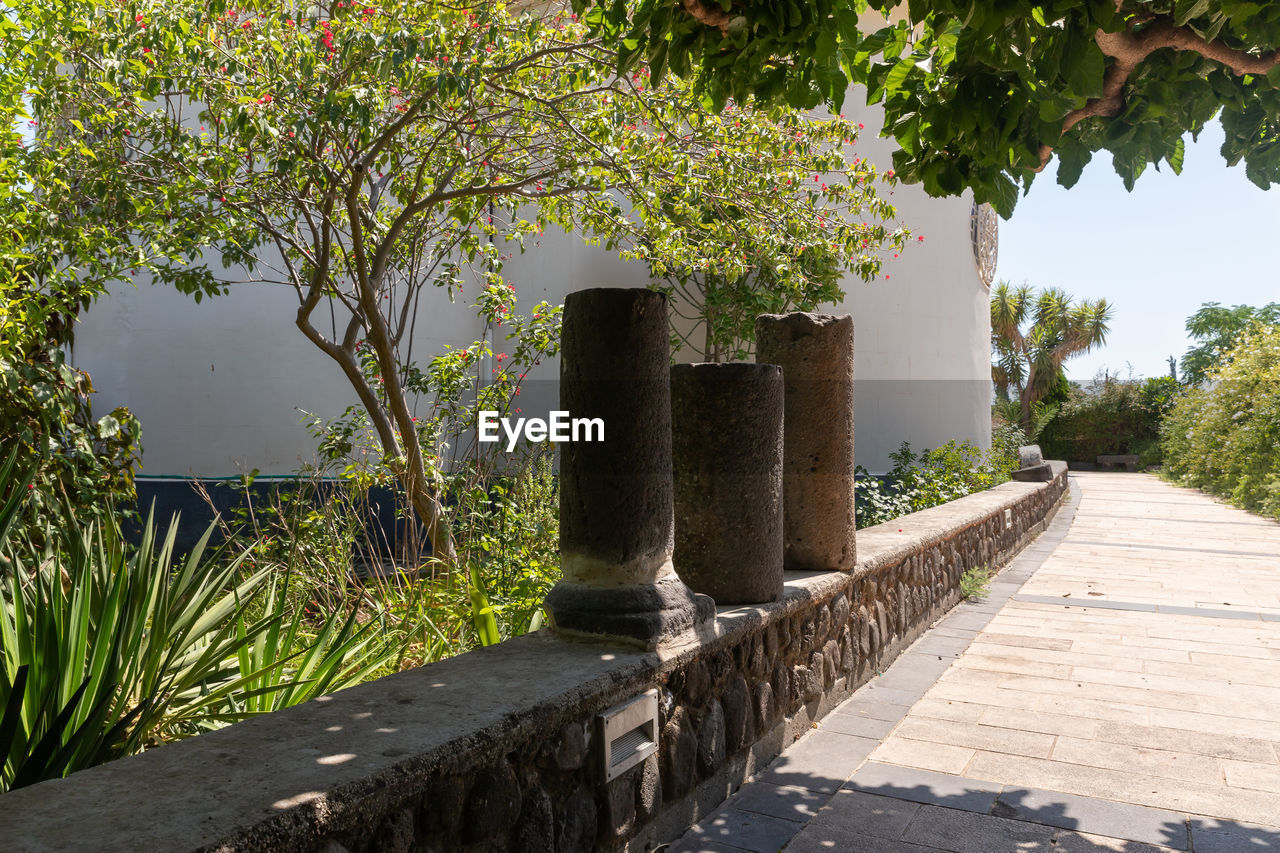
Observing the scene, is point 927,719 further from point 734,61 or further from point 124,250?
point 124,250

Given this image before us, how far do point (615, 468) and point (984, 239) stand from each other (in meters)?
13.4

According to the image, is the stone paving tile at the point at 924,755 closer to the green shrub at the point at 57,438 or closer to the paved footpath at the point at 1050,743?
the paved footpath at the point at 1050,743

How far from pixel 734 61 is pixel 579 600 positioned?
178cm

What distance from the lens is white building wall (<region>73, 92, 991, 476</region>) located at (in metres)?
9.68

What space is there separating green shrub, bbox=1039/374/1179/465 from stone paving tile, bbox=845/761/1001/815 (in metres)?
27.8

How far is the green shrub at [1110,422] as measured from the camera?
28016mm

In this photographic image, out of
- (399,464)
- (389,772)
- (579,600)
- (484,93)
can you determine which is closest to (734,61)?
(579,600)

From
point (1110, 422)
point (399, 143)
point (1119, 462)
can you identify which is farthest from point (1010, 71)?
point (1110, 422)

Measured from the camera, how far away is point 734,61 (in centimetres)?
281

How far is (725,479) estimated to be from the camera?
11.6 feet

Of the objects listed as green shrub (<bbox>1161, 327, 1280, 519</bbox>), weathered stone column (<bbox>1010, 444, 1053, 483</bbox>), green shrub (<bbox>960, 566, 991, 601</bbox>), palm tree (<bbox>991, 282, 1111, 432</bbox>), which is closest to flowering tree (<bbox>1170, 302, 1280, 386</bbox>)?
palm tree (<bbox>991, 282, 1111, 432</bbox>)

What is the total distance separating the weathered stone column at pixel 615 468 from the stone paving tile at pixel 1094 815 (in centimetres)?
132

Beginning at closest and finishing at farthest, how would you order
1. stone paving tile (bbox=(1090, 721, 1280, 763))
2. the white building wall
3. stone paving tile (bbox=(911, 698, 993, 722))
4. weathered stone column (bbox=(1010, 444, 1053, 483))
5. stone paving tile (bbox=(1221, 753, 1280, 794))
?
stone paving tile (bbox=(1221, 753, 1280, 794)) < stone paving tile (bbox=(1090, 721, 1280, 763)) < stone paving tile (bbox=(911, 698, 993, 722)) < the white building wall < weathered stone column (bbox=(1010, 444, 1053, 483))

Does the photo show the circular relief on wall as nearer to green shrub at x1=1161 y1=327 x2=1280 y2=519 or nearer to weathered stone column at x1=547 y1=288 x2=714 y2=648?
green shrub at x1=1161 y1=327 x2=1280 y2=519
